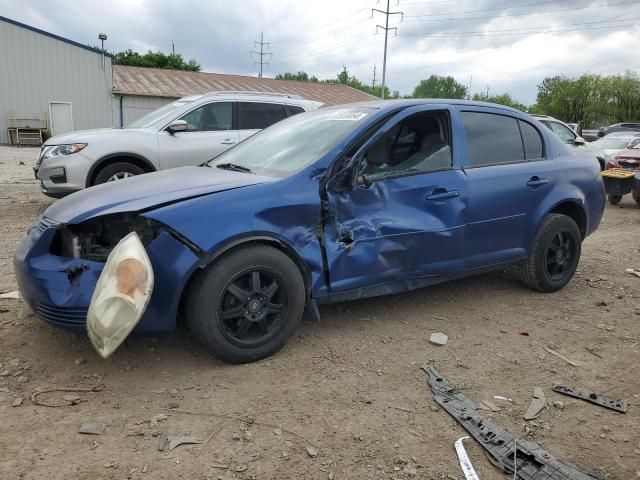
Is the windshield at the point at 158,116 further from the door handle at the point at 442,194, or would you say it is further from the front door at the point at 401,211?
the door handle at the point at 442,194

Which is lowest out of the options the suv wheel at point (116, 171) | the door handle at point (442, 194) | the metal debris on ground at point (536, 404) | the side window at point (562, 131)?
the metal debris on ground at point (536, 404)

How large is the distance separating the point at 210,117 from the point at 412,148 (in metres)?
4.82

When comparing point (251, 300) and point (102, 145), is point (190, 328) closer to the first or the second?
point (251, 300)

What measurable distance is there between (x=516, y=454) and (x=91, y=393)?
2.22 metres

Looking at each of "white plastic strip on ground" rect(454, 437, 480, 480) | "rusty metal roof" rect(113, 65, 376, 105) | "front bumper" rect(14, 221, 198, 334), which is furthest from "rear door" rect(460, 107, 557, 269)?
"rusty metal roof" rect(113, 65, 376, 105)

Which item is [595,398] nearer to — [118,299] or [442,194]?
[442,194]

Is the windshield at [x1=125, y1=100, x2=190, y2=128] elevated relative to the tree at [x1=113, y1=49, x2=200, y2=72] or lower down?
lower down

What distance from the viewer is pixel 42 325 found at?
12.2 feet

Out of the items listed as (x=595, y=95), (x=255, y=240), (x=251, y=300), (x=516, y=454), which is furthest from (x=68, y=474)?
(x=595, y=95)

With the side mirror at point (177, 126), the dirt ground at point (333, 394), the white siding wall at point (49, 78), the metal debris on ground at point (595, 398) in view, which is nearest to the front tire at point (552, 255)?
the dirt ground at point (333, 394)

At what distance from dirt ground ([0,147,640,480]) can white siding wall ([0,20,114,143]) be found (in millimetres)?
24121

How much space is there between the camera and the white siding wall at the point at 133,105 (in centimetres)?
2628

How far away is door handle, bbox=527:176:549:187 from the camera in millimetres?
4446

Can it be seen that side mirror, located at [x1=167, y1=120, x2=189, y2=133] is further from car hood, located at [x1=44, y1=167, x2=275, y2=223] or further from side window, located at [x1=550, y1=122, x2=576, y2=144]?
side window, located at [x1=550, y1=122, x2=576, y2=144]
